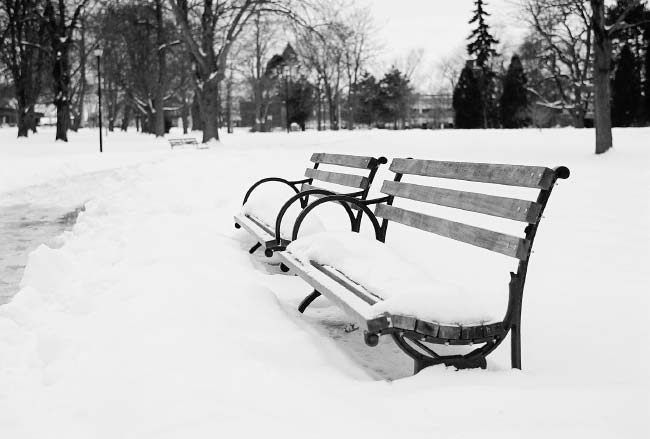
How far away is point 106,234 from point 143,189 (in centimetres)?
451

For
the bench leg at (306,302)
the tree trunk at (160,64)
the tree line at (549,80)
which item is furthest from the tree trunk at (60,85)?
the bench leg at (306,302)

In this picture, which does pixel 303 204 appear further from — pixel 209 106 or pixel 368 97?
pixel 368 97

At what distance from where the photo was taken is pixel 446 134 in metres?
28.4

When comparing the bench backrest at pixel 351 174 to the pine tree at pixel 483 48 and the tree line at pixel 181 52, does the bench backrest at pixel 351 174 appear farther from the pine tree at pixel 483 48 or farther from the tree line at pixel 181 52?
the pine tree at pixel 483 48

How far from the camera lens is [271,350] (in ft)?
10.9

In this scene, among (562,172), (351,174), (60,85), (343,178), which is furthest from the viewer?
(60,85)

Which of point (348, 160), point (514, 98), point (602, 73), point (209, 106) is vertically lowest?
point (348, 160)

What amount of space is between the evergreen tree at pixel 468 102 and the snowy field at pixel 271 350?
1968 inches

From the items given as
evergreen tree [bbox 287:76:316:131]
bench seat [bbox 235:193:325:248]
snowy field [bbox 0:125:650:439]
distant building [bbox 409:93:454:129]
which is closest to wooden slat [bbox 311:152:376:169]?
bench seat [bbox 235:193:325:248]

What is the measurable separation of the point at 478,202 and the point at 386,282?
2.08ft

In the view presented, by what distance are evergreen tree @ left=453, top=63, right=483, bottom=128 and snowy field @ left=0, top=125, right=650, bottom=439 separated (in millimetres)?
49985

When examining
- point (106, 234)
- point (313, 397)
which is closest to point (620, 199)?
point (106, 234)

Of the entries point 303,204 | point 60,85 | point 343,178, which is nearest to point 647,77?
point 60,85

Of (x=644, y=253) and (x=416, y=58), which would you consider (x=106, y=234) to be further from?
(x=416, y=58)
